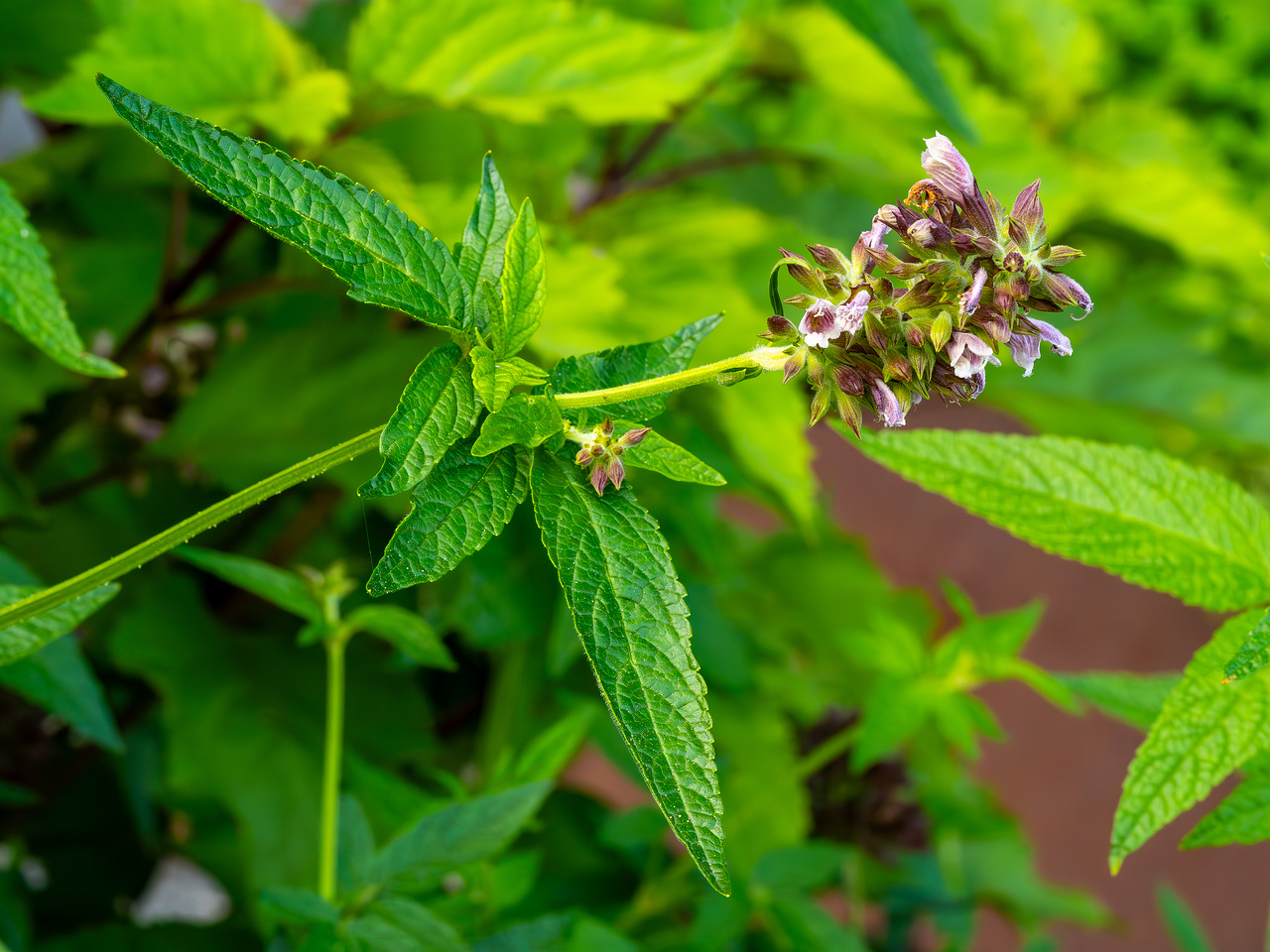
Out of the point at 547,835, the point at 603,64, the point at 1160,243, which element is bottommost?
the point at 547,835

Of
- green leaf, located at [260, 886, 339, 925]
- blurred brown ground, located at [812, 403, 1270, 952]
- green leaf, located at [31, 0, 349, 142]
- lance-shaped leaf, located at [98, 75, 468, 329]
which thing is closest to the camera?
lance-shaped leaf, located at [98, 75, 468, 329]

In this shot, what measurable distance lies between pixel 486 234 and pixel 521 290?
0.8 inches

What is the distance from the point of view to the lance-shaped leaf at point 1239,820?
0.31 m

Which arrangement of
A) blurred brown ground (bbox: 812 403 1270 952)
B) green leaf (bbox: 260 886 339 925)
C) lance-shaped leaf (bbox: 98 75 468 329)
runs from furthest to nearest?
blurred brown ground (bbox: 812 403 1270 952) → green leaf (bbox: 260 886 339 925) → lance-shaped leaf (bbox: 98 75 468 329)

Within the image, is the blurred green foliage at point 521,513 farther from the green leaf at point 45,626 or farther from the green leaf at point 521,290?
the green leaf at point 521,290

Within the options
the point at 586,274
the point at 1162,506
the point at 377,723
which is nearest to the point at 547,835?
the point at 377,723

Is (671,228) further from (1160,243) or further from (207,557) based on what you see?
(1160,243)

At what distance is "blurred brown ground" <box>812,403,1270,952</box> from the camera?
148cm

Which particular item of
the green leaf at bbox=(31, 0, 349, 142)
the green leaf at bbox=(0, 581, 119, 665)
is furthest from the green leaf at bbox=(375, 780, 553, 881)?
the green leaf at bbox=(31, 0, 349, 142)

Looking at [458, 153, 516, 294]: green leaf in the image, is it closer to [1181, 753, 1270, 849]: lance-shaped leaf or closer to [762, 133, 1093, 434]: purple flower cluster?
[762, 133, 1093, 434]: purple flower cluster

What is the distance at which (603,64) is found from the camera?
515 mm

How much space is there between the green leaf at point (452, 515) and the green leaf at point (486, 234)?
0.04 metres

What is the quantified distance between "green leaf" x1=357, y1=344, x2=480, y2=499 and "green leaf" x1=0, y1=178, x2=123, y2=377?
0.10m

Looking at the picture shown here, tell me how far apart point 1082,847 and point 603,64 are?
4.44 ft
